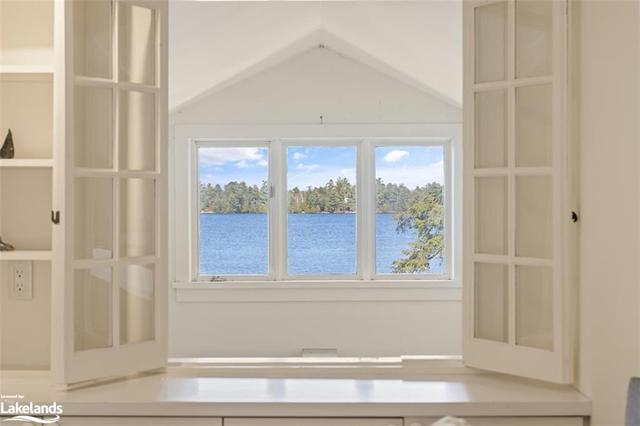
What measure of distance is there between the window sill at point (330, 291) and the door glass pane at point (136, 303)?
97.5 inches

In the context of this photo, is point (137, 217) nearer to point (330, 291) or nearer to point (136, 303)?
point (136, 303)

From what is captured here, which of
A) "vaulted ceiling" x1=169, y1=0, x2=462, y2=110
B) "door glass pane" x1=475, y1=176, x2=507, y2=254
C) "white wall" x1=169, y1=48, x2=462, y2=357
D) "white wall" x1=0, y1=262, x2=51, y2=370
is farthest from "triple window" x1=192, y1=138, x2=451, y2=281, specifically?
"door glass pane" x1=475, y1=176, x2=507, y2=254

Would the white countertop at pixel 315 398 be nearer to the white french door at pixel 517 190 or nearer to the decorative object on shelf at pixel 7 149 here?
the white french door at pixel 517 190

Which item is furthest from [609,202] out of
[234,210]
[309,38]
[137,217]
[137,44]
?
[234,210]

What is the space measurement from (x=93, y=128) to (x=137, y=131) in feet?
0.49

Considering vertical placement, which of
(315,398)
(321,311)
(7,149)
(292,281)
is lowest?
(321,311)

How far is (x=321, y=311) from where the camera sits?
479 centimetres

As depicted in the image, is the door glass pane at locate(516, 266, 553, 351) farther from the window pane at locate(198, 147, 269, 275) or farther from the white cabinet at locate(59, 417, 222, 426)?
the window pane at locate(198, 147, 269, 275)

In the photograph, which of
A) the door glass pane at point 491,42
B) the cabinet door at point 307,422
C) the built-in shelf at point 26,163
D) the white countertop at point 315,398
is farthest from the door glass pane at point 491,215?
the built-in shelf at point 26,163

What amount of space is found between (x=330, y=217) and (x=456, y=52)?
5.59 feet

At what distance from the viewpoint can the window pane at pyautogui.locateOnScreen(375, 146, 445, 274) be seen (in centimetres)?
493

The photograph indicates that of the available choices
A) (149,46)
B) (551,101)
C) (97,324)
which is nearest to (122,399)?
(97,324)

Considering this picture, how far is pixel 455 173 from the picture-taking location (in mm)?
4863

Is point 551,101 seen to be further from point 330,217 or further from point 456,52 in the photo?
point 330,217
